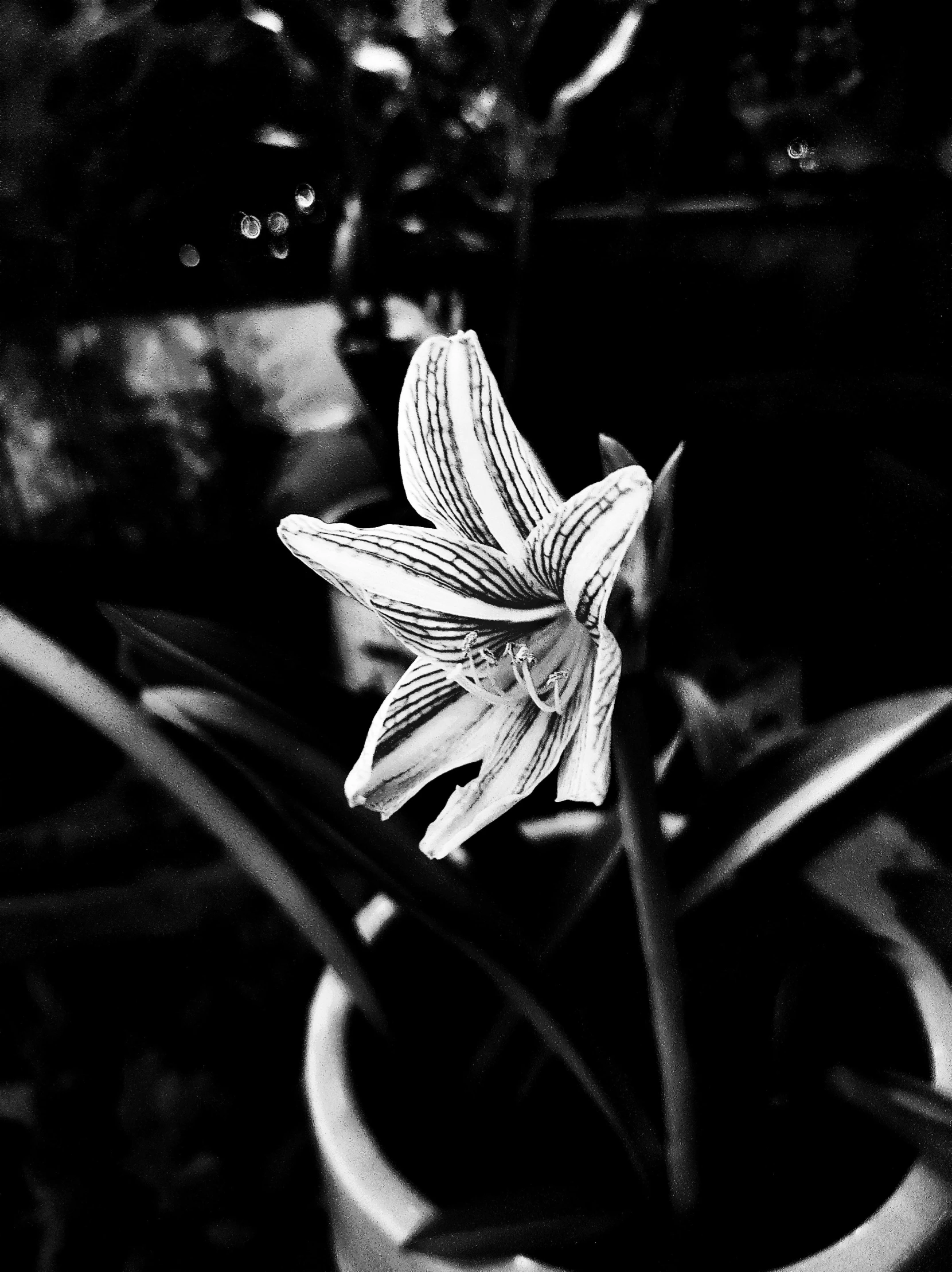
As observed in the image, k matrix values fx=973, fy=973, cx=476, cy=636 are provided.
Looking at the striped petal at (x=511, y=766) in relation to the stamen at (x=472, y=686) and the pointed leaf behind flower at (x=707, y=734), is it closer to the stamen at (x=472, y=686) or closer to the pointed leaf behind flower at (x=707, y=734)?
the stamen at (x=472, y=686)

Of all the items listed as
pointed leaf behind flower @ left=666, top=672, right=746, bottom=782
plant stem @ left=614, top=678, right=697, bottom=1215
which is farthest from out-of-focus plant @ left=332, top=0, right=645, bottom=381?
plant stem @ left=614, top=678, right=697, bottom=1215

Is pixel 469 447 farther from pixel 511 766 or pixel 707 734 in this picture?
pixel 707 734

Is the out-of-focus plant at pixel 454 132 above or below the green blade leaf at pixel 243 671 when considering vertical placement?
above

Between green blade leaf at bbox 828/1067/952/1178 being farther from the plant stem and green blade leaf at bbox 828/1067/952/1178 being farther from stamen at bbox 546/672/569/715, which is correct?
stamen at bbox 546/672/569/715

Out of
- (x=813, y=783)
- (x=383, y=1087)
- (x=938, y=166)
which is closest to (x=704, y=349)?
(x=938, y=166)

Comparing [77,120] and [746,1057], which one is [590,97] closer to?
[77,120]

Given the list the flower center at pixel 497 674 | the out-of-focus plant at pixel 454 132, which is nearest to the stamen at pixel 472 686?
the flower center at pixel 497 674

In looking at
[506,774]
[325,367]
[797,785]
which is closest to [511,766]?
[506,774]
